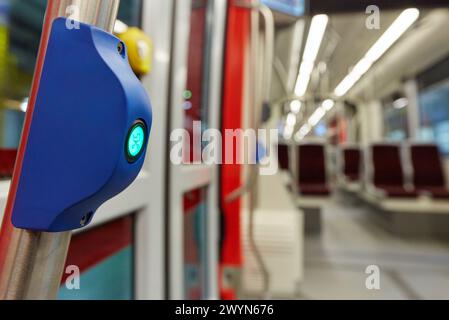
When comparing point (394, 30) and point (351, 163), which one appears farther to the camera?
point (351, 163)

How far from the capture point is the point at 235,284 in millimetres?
1765

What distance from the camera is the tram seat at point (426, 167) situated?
4273 millimetres

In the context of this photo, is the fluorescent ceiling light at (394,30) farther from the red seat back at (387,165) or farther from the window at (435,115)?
the window at (435,115)

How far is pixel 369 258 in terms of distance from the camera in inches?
110

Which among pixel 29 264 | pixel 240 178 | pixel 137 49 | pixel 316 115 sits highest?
pixel 316 115

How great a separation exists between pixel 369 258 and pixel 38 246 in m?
3.02

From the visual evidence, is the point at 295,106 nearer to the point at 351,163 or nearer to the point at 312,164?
the point at 312,164

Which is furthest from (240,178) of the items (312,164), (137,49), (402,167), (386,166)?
(402,167)

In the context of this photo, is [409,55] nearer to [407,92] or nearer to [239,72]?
[407,92]

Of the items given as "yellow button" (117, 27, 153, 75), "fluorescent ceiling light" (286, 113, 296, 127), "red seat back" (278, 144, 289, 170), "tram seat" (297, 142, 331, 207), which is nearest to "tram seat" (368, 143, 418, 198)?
"tram seat" (297, 142, 331, 207)

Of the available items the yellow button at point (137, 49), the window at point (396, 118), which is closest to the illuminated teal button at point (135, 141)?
the yellow button at point (137, 49)

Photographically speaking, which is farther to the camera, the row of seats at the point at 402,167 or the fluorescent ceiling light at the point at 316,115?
the row of seats at the point at 402,167

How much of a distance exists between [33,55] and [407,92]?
5987 mm
